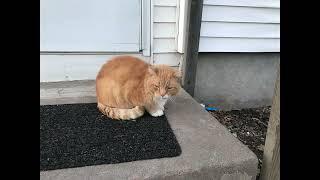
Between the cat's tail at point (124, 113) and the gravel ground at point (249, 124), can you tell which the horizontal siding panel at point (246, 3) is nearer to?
the gravel ground at point (249, 124)

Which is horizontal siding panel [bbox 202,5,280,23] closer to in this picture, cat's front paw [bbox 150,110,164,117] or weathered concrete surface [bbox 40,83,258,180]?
cat's front paw [bbox 150,110,164,117]

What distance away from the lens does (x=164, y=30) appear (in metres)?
3.21

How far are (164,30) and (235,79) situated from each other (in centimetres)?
113

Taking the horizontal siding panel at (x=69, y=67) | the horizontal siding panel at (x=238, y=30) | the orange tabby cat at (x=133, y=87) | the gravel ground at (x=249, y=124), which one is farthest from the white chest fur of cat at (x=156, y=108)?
the horizontal siding panel at (x=238, y=30)

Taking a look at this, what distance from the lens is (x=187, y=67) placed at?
303cm

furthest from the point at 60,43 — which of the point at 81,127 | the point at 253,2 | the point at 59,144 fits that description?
the point at 253,2

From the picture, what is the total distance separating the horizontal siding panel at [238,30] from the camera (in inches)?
124

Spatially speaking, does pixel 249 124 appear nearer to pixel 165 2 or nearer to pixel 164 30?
pixel 164 30

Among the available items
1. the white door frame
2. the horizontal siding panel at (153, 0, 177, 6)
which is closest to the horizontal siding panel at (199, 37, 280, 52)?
the horizontal siding panel at (153, 0, 177, 6)

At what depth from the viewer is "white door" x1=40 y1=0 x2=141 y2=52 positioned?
116 inches

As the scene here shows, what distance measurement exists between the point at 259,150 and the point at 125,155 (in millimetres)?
1467

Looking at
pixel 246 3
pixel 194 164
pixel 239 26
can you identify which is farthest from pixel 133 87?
pixel 246 3

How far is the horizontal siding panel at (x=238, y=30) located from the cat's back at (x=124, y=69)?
1138mm
